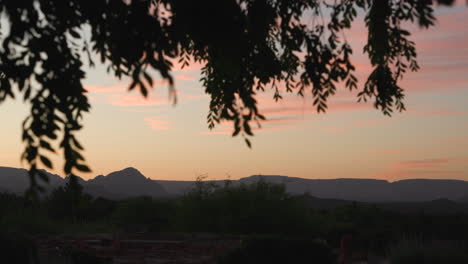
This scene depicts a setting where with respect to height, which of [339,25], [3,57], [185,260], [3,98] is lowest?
[185,260]

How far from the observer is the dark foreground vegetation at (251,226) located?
11.5 meters

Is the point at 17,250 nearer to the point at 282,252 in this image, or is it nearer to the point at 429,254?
the point at 282,252

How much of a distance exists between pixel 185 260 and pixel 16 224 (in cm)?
623

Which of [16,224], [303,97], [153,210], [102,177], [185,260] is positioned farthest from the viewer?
[102,177]

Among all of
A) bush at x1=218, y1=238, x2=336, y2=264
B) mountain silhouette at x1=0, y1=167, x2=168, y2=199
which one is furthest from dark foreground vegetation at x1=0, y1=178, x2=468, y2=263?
mountain silhouette at x1=0, y1=167, x2=168, y2=199

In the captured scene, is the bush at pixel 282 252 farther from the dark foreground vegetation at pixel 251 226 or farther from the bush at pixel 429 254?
the bush at pixel 429 254

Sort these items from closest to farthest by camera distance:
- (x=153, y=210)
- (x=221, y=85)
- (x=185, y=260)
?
1. (x=221, y=85)
2. (x=185, y=260)
3. (x=153, y=210)

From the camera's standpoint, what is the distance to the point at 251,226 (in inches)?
668

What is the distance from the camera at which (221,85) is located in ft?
32.0

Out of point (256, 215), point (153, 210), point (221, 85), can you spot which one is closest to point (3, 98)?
point (221, 85)

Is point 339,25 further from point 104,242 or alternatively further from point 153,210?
point 153,210

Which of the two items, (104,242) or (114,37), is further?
(104,242)

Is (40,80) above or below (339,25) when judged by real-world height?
below

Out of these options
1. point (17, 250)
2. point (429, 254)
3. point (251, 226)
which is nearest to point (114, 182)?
point (251, 226)
